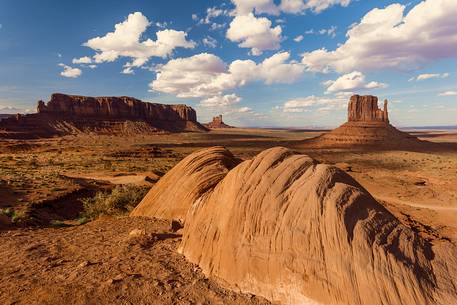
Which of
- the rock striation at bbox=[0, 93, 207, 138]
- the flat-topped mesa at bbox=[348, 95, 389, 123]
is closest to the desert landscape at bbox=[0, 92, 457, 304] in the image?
the rock striation at bbox=[0, 93, 207, 138]

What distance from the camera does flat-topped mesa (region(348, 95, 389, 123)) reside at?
3954 inches

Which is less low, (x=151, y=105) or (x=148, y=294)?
(x=151, y=105)

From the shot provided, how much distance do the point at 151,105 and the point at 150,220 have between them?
153376 millimetres

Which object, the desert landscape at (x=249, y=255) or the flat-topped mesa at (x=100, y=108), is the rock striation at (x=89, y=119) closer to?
the flat-topped mesa at (x=100, y=108)

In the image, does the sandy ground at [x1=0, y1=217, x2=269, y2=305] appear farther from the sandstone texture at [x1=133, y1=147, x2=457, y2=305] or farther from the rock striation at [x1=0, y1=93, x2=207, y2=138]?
the rock striation at [x1=0, y1=93, x2=207, y2=138]

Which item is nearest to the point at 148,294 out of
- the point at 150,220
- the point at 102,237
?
the point at 102,237

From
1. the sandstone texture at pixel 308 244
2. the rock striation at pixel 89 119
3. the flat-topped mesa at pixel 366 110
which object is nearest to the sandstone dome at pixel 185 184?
the sandstone texture at pixel 308 244

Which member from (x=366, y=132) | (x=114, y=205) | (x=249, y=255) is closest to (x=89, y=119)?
(x=366, y=132)

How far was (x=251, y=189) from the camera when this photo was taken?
7.72 m

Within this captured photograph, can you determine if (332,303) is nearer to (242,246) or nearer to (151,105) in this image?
(242,246)

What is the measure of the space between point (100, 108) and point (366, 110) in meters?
111

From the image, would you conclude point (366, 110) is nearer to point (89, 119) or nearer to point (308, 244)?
point (308, 244)

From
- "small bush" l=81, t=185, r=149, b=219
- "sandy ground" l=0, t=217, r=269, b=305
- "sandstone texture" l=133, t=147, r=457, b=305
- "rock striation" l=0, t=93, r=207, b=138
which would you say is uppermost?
"rock striation" l=0, t=93, r=207, b=138

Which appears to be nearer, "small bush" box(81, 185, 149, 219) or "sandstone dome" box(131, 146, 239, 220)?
"sandstone dome" box(131, 146, 239, 220)
